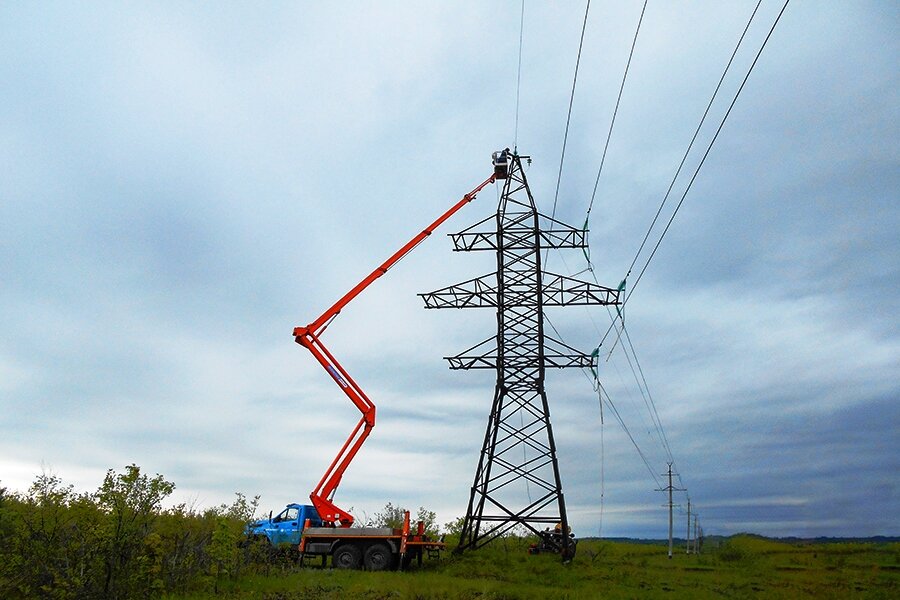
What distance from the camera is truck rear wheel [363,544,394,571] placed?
72.6ft

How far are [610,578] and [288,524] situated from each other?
11320 mm

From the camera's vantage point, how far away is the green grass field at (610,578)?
15570mm

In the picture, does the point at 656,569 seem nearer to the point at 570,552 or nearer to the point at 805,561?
the point at 570,552

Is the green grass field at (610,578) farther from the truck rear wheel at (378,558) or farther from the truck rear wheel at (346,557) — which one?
the truck rear wheel at (346,557)

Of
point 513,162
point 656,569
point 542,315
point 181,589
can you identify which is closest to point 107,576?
point 181,589

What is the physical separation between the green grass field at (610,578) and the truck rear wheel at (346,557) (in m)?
1.82

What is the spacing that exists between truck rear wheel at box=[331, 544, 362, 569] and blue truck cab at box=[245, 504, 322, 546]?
84.0 inches

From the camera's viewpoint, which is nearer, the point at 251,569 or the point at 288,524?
the point at 251,569

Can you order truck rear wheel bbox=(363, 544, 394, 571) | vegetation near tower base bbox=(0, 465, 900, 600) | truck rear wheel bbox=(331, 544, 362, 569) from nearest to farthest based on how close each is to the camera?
1. vegetation near tower base bbox=(0, 465, 900, 600)
2. truck rear wheel bbox=(363, 544, 394, 571)
3. truck rear wheel bbox=(331, 544, 362, 569)

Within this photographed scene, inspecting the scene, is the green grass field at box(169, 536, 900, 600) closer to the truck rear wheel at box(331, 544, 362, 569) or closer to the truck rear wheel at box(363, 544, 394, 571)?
the truck rear wheel at box(363, 544, 394, 571)

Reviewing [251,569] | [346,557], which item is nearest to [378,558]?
[346,557]

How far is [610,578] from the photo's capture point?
785 inches

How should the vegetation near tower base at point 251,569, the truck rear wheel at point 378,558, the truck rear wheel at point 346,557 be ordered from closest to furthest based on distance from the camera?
the vegetation near tower base at point 251,569
the truck rear wheel at point 378,558
the truck rear wheel at point 346,557

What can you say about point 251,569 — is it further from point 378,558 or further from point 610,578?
point 610,578
